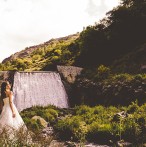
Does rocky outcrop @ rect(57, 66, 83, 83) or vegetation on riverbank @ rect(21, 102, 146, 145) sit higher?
rocky outcrop @ rect(57, 66, 83, 83)

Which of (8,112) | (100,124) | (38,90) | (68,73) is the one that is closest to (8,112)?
(8,112)

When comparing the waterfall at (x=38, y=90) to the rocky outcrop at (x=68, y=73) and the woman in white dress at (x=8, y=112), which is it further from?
the woman in white dress at (x=8, y=112)

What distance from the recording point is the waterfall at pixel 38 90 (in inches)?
930

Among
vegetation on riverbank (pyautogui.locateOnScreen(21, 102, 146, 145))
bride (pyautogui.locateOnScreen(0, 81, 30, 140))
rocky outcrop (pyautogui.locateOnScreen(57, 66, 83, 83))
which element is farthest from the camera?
rocky outcrop (pyautogui.locateOnScreen(57, 66, 83, 83))

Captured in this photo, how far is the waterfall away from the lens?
23609 mm

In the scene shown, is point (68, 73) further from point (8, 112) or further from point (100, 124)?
point (8, 112)

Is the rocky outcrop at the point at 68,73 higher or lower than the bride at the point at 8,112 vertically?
higher

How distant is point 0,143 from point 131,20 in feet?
81.0

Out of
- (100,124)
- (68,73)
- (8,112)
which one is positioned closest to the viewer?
(8,112)

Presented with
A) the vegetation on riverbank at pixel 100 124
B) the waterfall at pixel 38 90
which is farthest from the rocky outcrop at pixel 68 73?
the vegetation on riverbank at pixel 100 124

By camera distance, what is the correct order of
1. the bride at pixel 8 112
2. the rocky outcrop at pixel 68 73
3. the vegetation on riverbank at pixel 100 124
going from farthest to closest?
the rocky outcrop at pixel 68 73 → the vegetation on riverbank at pixel 100 124 → the bride at pixel 8 112

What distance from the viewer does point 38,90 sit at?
24484 mm

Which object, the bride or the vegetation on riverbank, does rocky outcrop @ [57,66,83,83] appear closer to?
the vegetation on riverbank

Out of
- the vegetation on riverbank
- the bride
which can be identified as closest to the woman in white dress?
the bride
